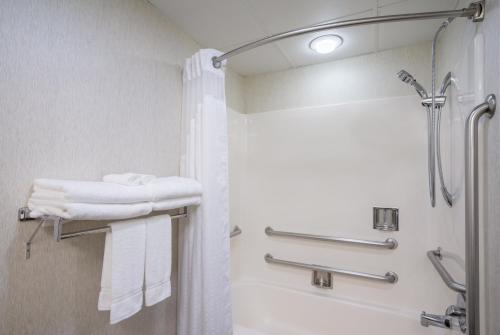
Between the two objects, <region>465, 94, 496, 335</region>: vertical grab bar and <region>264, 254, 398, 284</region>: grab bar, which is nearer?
<region>465, 94, 496, 335</region>: vertical grab bar

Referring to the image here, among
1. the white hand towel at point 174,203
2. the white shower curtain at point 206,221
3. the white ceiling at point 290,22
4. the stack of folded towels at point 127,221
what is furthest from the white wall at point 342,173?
the stack of folded towels at point 127,221

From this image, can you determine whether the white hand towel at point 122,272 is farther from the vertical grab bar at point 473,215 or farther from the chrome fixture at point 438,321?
the chrome fixture at point 438,321

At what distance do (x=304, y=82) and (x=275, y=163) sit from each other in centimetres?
67

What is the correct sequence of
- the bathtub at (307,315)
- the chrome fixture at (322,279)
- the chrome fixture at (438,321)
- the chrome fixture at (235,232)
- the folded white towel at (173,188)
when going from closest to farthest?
the folded white towel at (173,188), the chrome fixture at (438,321), the bathtub at (307,315), the chrome fixture at (322,279), the chrome fixture at (235,232)

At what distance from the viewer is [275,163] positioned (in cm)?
184

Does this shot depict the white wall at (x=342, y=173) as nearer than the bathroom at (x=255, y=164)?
No

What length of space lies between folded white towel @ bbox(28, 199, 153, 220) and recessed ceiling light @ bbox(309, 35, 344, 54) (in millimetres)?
1382

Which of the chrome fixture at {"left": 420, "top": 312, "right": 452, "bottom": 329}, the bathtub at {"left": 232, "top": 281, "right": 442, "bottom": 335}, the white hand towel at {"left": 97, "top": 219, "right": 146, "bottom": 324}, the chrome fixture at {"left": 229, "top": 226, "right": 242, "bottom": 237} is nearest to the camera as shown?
the white hand towel at {"left": 97, "top": 219, "right": 146, "bottom": 324}

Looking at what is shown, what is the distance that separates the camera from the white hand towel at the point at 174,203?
2.90ft

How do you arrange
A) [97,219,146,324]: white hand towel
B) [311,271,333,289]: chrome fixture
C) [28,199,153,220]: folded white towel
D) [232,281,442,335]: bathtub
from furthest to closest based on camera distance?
[311,271,333,289]: chrome fixture < [232,281,442,335]: bathtub < [97,219,146,324]: white hand towel < [28,199,153,220]: folded white towel

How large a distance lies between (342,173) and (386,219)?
397mm

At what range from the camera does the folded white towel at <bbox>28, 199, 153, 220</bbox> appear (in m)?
0.65

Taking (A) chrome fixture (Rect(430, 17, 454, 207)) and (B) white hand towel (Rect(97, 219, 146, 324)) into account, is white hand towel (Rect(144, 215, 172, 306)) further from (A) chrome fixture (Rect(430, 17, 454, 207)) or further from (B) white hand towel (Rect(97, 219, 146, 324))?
(A) chrome fixture (Rect(430, 17, 454, 207))

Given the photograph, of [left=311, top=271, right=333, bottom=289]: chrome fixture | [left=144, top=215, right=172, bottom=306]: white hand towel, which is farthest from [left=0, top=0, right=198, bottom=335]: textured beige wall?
[left=311, top=271, right=333, bottom=289]: chrome fixture
